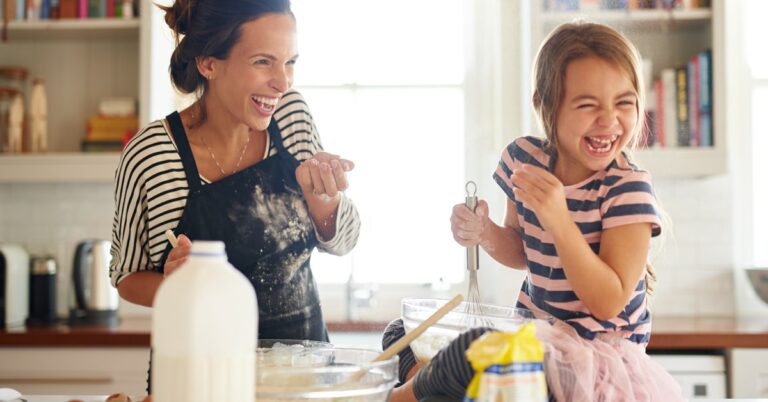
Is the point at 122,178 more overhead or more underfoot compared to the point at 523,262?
more overhead

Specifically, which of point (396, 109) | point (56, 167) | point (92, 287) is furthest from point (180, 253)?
point (396, 109)

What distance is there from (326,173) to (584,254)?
45cm

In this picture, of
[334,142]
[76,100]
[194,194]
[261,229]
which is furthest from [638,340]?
[76,100]

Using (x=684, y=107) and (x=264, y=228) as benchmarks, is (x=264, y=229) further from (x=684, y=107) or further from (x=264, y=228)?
(x=684, y=107)

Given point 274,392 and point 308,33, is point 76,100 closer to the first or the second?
point 308,33

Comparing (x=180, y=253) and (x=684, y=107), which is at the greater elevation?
(x=684, y=107)

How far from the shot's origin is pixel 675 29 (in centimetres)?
330

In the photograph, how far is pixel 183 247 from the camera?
4.25 ft

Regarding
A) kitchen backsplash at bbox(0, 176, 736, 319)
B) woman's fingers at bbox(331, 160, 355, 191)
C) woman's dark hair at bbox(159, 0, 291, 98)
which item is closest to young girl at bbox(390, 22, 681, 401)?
woman's fingers at bbox(331, 160, 355, 191)

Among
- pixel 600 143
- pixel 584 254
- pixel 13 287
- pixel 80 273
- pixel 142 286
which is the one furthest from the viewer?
pixel 80 273

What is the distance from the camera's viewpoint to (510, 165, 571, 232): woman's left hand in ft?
4.36

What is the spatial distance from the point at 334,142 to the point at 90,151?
0.93 m

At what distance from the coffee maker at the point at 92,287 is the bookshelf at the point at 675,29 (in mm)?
1742

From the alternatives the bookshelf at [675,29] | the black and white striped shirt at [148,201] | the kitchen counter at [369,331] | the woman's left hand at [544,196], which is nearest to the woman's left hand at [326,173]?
the black and white striped shirt at [148,201]
